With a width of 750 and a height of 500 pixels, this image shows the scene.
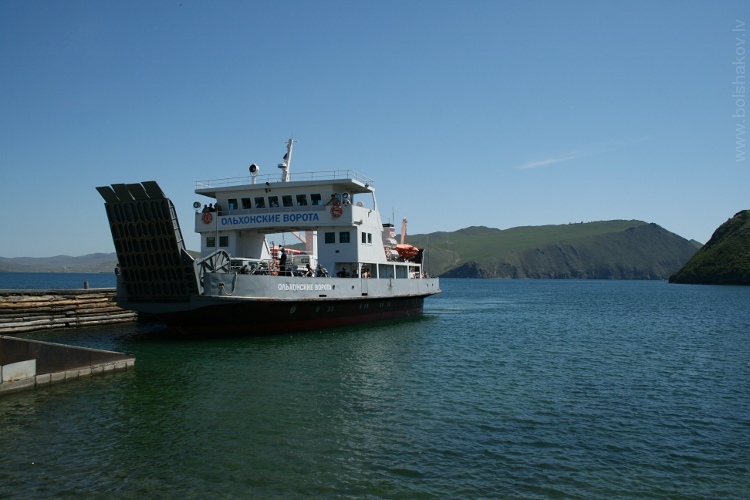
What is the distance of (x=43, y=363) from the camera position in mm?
12492

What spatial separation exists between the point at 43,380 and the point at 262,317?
32.1 feet

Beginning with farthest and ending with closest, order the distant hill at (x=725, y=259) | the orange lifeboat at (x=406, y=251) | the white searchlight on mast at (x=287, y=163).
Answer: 1. the distant hill at (x=725, y=259)
2. the orange lifeboat at (x=406, y=251)
3. the white searchlight on mast at (x=287, y=163)

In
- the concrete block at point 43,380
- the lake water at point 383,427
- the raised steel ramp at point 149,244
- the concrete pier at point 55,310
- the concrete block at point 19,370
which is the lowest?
the lake water at point 383,427

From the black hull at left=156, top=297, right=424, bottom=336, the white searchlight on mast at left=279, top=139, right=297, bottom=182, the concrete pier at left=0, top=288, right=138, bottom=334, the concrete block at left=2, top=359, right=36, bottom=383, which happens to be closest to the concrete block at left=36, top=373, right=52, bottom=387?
the concrete block at left=2, top=359, right=36, bottom=383

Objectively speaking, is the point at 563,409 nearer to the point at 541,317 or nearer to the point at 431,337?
the point at 431,337

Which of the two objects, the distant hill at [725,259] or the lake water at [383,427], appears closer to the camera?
the lake water at [383,427]

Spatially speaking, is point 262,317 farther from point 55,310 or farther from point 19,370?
point 19,370

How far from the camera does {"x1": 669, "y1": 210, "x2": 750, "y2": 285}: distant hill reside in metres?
112

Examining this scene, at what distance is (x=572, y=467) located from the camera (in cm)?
830

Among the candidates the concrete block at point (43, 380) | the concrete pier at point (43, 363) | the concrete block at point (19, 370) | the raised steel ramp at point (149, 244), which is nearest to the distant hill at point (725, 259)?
the raised steel ramp at point (149, 244)

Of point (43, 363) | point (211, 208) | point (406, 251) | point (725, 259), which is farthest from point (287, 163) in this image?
point (725, 259)

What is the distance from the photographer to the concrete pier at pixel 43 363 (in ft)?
37.9

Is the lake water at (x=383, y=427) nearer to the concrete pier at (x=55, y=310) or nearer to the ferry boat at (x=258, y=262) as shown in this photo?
the ferry boat at (x=258, y=262)

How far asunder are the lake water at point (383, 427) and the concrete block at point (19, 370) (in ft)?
1.76
